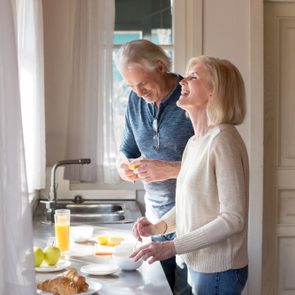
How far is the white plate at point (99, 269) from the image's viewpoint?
1.89 metres

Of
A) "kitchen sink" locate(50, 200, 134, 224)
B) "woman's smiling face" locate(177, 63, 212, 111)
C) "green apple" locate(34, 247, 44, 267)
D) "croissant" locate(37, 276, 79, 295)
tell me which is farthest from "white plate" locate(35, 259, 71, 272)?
"kitchen sink" locate(50, 200, 134, 224)

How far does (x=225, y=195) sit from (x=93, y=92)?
1.94 metres

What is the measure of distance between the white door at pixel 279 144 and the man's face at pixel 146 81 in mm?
1353

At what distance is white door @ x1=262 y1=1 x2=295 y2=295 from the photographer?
12.0 feet

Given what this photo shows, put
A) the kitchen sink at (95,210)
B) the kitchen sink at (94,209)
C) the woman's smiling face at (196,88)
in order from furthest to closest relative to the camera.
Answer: the kitchen sink at (94,209) < the kitchen sink at (95,210) < the woman's smiling face at (196,88)

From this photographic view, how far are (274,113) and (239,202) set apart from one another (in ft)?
6.62

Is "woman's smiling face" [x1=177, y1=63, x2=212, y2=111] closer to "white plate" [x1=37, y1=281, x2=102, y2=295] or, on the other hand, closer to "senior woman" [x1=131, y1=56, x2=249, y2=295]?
"senior woman" [x1=131, y1=56, x2=249, y2=295]

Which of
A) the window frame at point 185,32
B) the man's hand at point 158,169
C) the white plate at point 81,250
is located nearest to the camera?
the white plate at point 81,250

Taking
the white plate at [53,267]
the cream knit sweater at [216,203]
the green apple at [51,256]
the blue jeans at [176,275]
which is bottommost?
A: the blue jeans at [176,275]

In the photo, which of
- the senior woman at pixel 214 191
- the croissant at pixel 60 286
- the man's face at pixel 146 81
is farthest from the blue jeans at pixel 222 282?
the man's face at pixel 146 81

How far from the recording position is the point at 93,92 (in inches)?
140

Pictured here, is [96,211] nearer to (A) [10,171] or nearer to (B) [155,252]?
(B) [155,252]

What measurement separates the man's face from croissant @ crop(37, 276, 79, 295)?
3.20 ft

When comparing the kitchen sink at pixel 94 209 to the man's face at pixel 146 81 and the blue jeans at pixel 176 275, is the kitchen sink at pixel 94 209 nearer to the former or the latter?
the blue jeans at pixel 176 275
